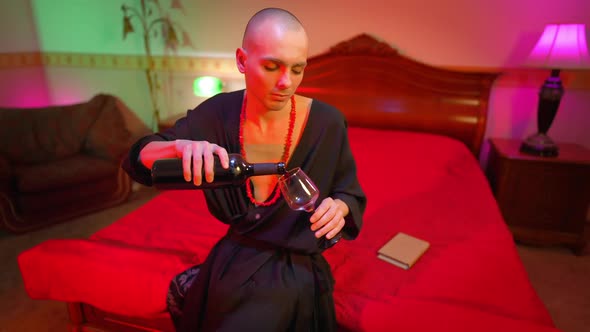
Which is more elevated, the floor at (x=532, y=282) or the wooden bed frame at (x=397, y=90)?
the wooden bed frame at (x=397, y=90)

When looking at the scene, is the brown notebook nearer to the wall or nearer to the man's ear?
the man's ear

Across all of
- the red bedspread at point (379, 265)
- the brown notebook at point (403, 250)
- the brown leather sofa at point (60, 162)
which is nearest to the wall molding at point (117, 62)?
the brown leather sofa at point (60, 162)

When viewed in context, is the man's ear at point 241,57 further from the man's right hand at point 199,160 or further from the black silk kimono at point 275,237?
the man's right hand at point 199,160

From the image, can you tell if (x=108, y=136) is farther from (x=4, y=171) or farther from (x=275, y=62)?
(x=275, y=62)

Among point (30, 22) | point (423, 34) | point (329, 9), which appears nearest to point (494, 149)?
A: point (423, 34)

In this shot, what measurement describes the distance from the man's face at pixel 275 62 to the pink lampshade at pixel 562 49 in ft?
Answer: 7.14

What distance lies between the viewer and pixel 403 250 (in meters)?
1.68

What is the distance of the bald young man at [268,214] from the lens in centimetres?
112

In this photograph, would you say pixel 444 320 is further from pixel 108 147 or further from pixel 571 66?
pixel 108 147

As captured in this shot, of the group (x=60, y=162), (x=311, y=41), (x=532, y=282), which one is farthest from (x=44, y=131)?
(x=532, y=282)

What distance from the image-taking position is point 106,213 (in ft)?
10.7

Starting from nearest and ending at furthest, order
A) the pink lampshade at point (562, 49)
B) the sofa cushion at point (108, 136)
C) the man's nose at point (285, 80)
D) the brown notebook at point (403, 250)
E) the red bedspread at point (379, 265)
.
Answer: the man's nose at point (285, 80) < the red bedspread at point (379, 265) < the brown notebook at point (403, 250) < the pink lampshade at point (562, 49) < the sofa cushion at point (108, 136)

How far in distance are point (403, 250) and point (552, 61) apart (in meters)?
1.73

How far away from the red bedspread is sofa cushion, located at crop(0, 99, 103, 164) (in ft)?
5.62
